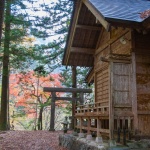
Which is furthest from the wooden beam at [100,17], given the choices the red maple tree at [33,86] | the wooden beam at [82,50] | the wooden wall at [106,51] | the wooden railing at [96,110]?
the red maple tree at [33,86]

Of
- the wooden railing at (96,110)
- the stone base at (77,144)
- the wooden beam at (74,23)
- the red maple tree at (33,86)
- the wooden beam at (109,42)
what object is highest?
the wooden beam at (74,23)

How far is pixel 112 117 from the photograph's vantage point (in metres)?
7.15

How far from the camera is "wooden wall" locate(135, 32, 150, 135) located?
7721mm

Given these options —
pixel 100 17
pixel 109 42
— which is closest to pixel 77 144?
pixel 109 42

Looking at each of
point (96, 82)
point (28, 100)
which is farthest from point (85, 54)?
point (28, 100)

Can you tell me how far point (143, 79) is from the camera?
320 inches

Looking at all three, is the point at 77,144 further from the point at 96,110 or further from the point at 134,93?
the point at 134,93

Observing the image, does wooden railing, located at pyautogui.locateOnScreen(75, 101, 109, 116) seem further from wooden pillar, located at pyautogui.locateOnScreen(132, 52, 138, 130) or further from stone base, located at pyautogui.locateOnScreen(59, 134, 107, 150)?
stone base, located at pyautogui.locateOnScreen(59, 134, 107, 150)

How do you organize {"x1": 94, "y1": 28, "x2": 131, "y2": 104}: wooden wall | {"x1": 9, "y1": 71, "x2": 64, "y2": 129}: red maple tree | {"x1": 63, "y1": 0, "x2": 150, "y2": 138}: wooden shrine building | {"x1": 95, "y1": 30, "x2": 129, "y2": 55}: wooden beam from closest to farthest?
{"x1": 63, "y1": 0, "x2": 150, "y2": 138}: wooden shrine building
{"x1": 94, "y1": 28, "x2": 131, "y2": 104}: wooden wall
{"x1": 95, "y1": 30, "x2": 129, "y2": 55}: wooden beam
{"x1": 9, "y1": 71, "x2": 64, "y2": 129}: red maple tree

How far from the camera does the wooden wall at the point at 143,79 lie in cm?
772

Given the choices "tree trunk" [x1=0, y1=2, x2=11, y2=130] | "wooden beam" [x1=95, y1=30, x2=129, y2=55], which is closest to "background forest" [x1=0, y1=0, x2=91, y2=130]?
"tree trunk" [x1=0, y1=2, x2=11, y2=130]

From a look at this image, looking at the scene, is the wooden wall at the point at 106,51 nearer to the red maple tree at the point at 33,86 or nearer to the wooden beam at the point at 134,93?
the wooden beam at the point at 134,93

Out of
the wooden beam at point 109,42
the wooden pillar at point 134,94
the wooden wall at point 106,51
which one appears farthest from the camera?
the wooden beam at point 109,42

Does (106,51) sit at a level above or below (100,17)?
below
